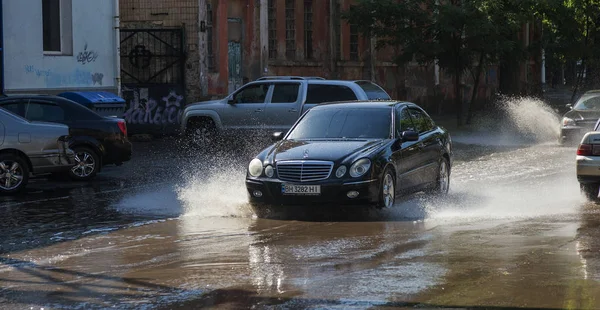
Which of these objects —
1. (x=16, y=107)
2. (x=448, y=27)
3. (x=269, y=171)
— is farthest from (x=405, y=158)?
(x=448, y=27)

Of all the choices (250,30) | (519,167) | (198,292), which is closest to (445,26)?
(250,30)

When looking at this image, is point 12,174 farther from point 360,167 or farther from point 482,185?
point 482,185

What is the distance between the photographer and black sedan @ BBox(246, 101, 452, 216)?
1322 centimetres

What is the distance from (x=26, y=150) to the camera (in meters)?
17.0

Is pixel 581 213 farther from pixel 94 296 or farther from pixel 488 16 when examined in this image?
pixel 488 16

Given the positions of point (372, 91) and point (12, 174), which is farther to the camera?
point (372, 91)

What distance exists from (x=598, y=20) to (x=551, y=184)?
28691 mm

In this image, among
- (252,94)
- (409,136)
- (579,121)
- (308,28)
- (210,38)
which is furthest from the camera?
(308,28)

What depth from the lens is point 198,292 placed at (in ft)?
27.7

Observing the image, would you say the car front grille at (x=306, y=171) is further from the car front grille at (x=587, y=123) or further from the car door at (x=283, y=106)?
the car front grille at (x=587, y=123)

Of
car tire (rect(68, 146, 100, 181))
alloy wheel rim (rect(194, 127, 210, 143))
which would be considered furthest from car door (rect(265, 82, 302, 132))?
car tire (rect(68, 146, 100, 181))

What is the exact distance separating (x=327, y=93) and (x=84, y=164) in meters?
6.82

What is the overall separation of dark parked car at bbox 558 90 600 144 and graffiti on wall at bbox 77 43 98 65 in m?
11.4

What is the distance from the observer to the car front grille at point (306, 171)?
13.3 m
